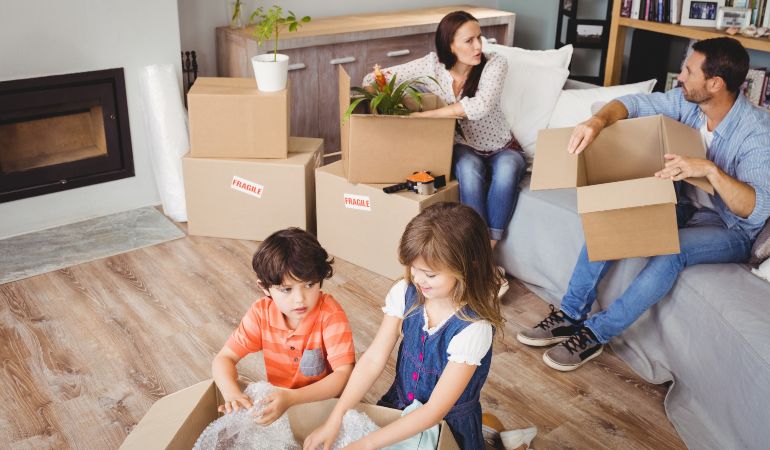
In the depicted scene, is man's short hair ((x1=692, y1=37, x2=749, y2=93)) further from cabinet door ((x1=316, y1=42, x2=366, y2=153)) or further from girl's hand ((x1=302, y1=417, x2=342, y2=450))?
cabinet door ((x1=316, y1=42, x2=366, y2=153))

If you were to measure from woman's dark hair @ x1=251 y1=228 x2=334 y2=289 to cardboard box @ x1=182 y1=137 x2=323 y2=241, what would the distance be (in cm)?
141

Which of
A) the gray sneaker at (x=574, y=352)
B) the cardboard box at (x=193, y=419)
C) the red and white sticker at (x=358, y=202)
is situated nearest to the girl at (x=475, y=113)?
the red and white sticker at (x=358, y=202)

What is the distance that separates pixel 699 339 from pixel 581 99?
1173 mm

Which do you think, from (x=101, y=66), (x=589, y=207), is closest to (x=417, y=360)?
(x=589, y=207)

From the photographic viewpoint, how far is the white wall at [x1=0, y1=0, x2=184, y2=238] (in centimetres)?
293

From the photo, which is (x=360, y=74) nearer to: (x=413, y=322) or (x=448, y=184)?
(x=448, y=184)

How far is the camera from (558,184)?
7.34 feet

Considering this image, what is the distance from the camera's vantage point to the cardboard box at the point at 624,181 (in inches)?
82.8

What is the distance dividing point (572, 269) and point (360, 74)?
1626 millimetres

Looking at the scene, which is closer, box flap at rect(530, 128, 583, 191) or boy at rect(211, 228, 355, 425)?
boy at rect(211, 228, 355, 425)

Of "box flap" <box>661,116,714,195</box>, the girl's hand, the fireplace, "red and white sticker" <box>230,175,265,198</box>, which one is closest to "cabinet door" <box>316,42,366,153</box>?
"red and white sticker" <box>230,175,265,198</box>

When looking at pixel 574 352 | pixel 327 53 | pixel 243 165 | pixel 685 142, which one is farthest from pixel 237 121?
pixel 685 142

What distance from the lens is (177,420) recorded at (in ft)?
4.60

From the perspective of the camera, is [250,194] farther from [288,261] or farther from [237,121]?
[288,261]
